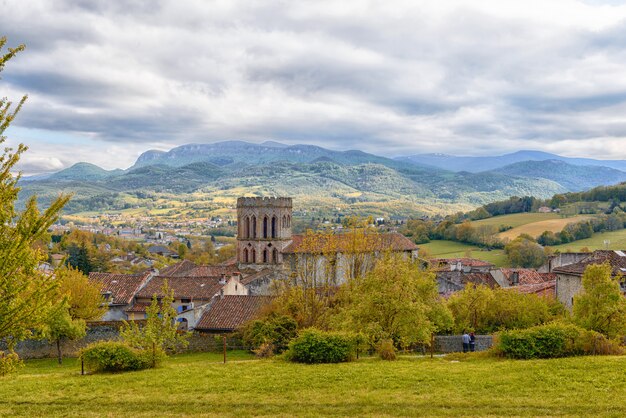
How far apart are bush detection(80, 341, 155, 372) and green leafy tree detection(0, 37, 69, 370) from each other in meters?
12.3

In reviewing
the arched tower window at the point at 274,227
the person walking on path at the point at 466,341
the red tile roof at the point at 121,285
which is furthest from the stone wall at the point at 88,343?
the arched tower window at the point at 274,227

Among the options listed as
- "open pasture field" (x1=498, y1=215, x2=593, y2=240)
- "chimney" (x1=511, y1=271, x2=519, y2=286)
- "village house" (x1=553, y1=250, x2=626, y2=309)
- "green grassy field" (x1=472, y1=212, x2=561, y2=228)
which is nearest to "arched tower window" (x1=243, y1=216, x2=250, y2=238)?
"chimney" (x1=511, y1=271, x2=519, y2=286)

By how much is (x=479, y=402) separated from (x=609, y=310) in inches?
582

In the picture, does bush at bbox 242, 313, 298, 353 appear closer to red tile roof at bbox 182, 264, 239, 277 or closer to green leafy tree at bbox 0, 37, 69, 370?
green leafy tree at bbox 0, 37, 69, 370

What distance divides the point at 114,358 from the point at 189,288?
108 ft

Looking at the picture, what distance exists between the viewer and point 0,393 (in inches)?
792

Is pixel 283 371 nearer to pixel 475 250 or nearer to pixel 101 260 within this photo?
pixel 101 260

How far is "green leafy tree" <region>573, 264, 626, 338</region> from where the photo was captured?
2780 cm

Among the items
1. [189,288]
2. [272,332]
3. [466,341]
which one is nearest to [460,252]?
[189,288]

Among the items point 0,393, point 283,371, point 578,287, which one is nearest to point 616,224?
point 578,287

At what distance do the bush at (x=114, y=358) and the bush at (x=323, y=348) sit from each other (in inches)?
258

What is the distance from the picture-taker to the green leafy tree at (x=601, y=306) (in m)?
27.8

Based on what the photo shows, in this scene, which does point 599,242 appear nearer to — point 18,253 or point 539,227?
point 539,227

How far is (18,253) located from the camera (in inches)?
425
